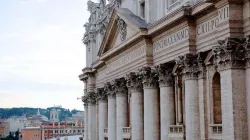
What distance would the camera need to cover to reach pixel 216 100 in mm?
21750

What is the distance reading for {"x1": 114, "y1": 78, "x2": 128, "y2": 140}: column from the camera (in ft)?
108

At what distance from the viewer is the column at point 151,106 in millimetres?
27297

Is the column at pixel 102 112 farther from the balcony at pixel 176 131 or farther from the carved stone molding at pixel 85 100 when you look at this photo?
the balcony at pixel 176 131

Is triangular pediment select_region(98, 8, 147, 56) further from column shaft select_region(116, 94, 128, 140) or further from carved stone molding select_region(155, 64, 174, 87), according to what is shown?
column shaft select_region(116, 94, 128, 140)

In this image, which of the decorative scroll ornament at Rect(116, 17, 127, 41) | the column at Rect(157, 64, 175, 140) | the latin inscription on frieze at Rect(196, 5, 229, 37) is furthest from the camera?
the decorative scroll ornament at Rect(116, 17, 127, 41)

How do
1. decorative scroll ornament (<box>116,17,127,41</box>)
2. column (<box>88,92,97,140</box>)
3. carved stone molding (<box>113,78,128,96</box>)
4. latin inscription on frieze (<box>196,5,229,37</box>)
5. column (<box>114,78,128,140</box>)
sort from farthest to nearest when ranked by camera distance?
column (<box>88,92,97,140</box>), column (<box>114,78,128,140</box>), carved stone molding (<box>113,78,128,96</box>), decorative scroll ornament (<box>116,17,127,41</box>), latin inscription on frieze (<box>196,5,229,37</box>)

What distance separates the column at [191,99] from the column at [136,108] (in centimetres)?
622

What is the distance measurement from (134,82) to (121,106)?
12.9 feet

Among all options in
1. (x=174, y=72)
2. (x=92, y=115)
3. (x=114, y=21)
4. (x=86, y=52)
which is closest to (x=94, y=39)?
(x=86, y=52)

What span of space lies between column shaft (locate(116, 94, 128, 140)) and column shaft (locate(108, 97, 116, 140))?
179 cm

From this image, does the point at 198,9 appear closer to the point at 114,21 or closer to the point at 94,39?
the point at 114,21

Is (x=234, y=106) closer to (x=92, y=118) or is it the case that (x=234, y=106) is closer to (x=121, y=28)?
(x=121, y=28)

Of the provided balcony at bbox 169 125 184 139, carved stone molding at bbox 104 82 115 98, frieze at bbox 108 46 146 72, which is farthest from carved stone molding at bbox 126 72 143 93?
balcony at bbox 169 125 184 139

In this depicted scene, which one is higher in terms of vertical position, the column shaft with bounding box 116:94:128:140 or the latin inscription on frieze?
the latin inscription on frieze
